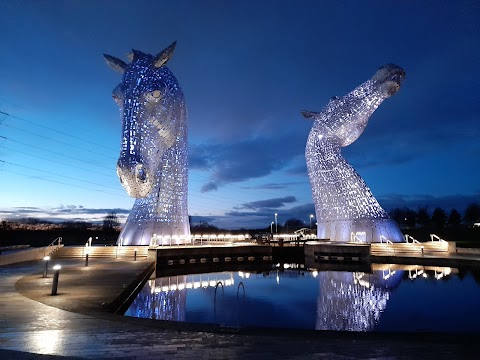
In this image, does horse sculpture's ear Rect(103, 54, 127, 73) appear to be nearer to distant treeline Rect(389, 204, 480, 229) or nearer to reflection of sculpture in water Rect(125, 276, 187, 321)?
reflection of sculpture in water Rect(125, 276, 187, 321)

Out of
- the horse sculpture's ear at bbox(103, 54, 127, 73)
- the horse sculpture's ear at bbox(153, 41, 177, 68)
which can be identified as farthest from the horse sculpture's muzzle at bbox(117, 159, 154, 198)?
the horse sculpture's ear at bbox(103, 54, 127, 73)

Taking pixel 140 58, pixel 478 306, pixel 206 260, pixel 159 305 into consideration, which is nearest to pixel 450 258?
pixel 478 306

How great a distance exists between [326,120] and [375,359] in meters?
21.1

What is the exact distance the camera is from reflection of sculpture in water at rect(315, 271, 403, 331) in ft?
28.6

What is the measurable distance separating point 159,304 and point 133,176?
17.7ft

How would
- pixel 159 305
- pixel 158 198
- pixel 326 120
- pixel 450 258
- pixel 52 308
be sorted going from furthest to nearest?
pixel 326 120, pixel 158 198, pixel 450 258, pixel 159 305, pixel 52 308

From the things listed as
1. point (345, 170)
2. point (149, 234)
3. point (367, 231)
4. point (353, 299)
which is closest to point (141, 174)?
point (149, 234)

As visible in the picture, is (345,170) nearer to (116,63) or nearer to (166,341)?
(116,63)

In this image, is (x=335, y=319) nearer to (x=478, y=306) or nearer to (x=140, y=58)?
(x=478, y=306)

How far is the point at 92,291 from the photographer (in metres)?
9.34

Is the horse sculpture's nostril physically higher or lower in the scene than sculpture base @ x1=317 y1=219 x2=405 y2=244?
higher

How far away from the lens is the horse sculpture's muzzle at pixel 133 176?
1403 centimetres

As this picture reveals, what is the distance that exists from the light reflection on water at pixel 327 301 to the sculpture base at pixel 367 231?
5739mm

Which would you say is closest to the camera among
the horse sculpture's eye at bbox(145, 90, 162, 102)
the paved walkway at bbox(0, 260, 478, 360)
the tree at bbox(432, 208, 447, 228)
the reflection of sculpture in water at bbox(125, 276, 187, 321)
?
the paved walkway at bbox(0, 260, 478, 360)
